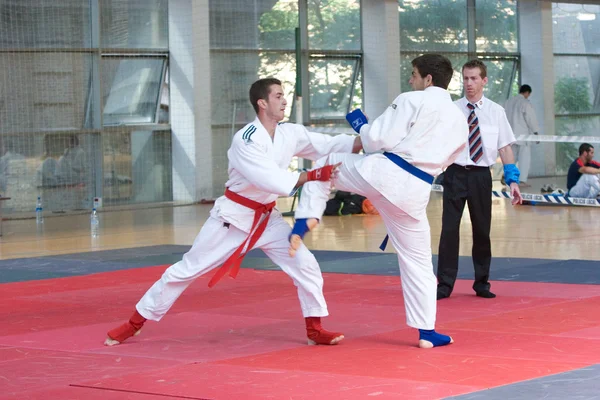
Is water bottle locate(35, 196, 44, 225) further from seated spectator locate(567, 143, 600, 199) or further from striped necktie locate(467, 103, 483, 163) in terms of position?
striped necktie locate(467, 103, 483, 163)

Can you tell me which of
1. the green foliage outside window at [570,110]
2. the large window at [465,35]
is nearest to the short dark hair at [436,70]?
the large window at [465,35]

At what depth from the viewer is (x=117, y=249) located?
11.3 meters

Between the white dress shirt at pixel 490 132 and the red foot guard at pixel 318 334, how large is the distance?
2.26 m

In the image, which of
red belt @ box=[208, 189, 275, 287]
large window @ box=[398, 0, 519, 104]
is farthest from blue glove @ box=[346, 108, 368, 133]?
large window @ box=[398, 0, 519, 104]

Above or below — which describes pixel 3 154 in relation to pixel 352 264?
above

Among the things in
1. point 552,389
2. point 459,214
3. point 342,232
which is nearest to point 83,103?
point 342,232

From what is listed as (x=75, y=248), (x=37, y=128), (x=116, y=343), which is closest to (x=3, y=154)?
(x=37, y=128)

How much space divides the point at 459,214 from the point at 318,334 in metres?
2.27

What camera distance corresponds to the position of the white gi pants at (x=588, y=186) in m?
14.7

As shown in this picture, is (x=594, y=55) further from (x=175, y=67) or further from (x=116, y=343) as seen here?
(x=116, y=343)

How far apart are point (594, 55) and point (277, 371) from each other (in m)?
21.3

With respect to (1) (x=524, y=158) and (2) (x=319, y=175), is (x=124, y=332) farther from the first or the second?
(1) (x=524, y=158)

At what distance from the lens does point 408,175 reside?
17.0ft

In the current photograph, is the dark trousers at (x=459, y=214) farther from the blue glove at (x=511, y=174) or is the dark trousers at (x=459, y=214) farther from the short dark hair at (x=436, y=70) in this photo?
the short dark hair at (x=436, y=70)
